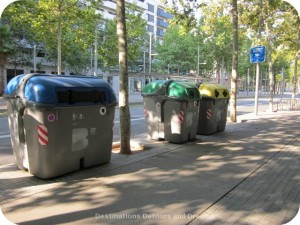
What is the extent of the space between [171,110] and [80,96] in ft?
11.3

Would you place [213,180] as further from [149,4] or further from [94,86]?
[149,4]

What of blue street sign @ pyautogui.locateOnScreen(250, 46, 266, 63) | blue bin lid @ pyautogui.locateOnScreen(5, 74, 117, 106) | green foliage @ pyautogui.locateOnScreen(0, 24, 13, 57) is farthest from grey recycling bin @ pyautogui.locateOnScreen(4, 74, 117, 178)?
green foliage @ pyautogui.locateOnScreen(0, 24, 13, 57)

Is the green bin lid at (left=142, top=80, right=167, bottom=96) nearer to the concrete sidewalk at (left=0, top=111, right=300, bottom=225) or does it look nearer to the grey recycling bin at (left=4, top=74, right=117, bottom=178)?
the concrete sidewalk at (left=0, top=111, right=300, bottom=225)

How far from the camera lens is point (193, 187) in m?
4.95

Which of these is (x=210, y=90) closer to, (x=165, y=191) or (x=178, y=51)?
(x=165, y=191)

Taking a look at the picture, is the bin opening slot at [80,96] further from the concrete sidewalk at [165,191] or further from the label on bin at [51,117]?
the concrete sidewalk at [165,191]

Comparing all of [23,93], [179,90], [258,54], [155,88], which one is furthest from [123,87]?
[258,54]

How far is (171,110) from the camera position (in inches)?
327

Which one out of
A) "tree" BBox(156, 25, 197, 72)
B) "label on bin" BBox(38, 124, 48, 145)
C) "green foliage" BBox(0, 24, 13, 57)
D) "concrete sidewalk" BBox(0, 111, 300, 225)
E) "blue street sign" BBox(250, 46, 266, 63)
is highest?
"tree" BBox(156, 25, 197, 72)

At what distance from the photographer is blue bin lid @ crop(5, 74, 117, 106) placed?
483 cm

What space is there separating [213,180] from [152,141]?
344cm

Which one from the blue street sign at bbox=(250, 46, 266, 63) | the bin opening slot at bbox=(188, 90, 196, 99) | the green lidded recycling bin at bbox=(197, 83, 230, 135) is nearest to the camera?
the bin opening slot at bbox=(188, 90, 196, 99)

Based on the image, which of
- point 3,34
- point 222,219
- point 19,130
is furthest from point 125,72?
point 3,34

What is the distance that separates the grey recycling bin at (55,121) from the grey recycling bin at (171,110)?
2.79 metres
